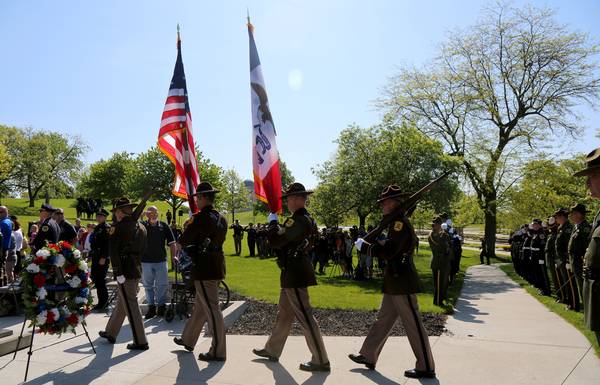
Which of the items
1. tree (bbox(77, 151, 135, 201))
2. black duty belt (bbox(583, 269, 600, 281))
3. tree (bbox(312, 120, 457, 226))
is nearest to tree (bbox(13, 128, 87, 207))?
tree (bbox(77, 151, 135, 201))

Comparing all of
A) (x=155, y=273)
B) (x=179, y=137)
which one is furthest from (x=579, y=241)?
(x=155, y=273)

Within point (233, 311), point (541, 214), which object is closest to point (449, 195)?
point (541, 214)

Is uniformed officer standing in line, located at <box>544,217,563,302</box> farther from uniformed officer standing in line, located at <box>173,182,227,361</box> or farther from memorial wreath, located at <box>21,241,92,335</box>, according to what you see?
memorial wreath, located at <box>21,241,92,335</box>

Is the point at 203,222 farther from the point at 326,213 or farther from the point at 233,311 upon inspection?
the point at 326,213

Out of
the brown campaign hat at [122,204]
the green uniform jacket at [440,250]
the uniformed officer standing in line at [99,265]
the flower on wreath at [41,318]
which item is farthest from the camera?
the green uniform jacket at [440,250]

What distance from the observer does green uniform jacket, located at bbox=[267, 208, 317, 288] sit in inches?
231

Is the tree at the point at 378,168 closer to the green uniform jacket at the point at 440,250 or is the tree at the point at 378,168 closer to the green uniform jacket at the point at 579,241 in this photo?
the green uniform jacket at the point at 440,250

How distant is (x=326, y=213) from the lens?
24.6 meters

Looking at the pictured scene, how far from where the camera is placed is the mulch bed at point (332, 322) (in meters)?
7.84

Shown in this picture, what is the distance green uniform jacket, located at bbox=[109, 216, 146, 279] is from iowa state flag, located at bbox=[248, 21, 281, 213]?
204cm

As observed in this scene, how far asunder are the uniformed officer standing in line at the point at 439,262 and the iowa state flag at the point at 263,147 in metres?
5.99

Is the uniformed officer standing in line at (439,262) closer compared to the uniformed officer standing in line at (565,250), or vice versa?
the uniformed officer standing in line at (565,250)

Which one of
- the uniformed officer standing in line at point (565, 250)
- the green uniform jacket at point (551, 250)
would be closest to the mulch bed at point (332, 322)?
the uniformed officer standing in line at point (565, 250)

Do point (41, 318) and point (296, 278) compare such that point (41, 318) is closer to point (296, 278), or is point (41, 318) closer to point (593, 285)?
point (296, 278)
